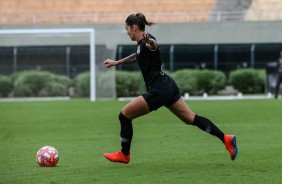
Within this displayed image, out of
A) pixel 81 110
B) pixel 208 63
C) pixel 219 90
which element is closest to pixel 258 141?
pixel 81 110

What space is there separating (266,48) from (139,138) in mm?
28492

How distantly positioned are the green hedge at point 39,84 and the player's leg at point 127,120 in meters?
26.2

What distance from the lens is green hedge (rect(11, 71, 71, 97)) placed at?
3650cm

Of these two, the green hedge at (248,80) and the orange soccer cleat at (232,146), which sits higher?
the orange soccer cleat at (232,146)

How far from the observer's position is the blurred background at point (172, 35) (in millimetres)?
40719

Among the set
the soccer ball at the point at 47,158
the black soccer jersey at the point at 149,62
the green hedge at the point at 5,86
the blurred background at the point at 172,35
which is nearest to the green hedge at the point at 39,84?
the green hedge at the point at 5,86

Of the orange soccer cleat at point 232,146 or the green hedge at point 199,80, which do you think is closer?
the orange soccer cleat at point 232,146

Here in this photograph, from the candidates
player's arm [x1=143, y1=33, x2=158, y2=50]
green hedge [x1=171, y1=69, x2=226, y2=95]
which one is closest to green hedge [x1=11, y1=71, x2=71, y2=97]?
green hedge [x1=171, y1=69, x2=226, y2=95]

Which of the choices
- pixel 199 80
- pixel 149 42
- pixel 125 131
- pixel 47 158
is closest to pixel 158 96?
pixel 125 131

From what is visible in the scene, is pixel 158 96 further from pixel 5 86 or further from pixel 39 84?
pixel 39 84

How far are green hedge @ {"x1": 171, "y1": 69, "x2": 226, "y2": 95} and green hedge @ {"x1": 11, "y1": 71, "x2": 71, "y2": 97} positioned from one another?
19.2 feet

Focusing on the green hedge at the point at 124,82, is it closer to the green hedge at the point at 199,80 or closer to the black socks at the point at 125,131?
the green hedge at the point at 199,80

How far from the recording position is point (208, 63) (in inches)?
1710

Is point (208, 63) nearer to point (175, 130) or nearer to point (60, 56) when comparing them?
point (60, 56)
